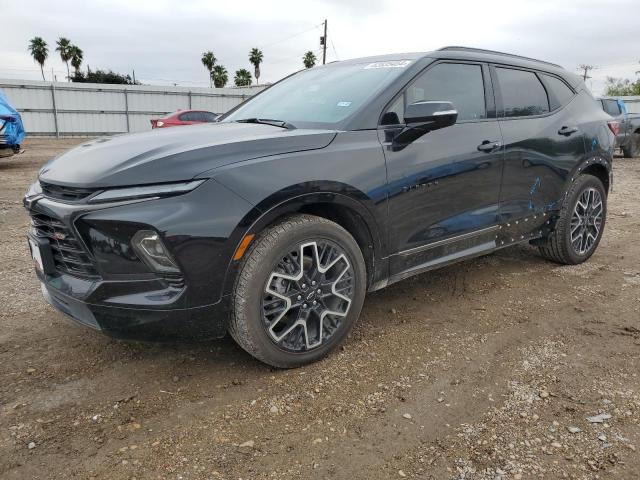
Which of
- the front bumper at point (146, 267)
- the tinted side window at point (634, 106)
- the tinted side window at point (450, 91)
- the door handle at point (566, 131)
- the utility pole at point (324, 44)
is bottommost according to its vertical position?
the front bumper at point (146, 267)

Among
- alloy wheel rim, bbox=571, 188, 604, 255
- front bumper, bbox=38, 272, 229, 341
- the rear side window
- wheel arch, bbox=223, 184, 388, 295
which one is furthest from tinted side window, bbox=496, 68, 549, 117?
the rear side window

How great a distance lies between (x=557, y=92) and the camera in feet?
14.4

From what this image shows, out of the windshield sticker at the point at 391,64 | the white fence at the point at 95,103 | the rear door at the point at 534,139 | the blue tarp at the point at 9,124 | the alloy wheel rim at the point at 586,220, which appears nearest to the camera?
the windshield sticker at the point at 391,64

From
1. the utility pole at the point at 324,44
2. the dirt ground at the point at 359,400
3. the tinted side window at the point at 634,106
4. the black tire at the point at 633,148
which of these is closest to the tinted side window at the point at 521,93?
the dirt ground at the point at 359,400

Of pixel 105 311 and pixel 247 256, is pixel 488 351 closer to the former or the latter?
pixel 247 256

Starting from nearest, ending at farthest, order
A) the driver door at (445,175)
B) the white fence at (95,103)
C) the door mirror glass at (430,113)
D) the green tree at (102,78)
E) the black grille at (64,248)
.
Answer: the black grille at (64,248) < the door mirror glass at (430,113) < the driver door at (445,175) < the white fence at (95,103) < the green tree at (102,78)

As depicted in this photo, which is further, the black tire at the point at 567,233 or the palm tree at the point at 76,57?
the palm tree at the point at 76,57

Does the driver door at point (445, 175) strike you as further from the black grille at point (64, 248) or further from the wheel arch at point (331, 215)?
the black grille at point (64, 248)

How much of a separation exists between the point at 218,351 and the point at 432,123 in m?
1.84

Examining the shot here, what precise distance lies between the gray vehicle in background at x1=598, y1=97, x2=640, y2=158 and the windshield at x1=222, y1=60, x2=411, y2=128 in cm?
1275

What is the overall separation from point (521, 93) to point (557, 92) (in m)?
0.60

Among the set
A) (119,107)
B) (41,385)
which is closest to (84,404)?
(41,385)

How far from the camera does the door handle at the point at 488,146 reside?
3.46 m

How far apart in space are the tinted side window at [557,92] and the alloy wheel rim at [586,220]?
0.82 m
